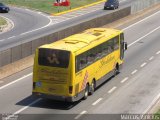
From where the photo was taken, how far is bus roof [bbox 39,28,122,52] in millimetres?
26603

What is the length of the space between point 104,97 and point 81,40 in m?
3.59

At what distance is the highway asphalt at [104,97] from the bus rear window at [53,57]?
2.40 meters

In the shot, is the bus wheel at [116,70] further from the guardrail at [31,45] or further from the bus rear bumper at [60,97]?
the bus rear bumper at [60,97]

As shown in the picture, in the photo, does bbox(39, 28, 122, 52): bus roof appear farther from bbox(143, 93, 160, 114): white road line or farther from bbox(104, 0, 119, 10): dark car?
bbox(104, 0, 119, 10): dark car

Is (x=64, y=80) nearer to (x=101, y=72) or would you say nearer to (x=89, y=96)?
(x=89, y=96)

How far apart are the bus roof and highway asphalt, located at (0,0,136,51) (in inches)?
778

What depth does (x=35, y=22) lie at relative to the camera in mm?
73000

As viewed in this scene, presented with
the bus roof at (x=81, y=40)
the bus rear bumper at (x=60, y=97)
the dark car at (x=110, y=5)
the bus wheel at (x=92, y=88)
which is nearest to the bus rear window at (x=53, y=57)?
the bus roof at (x=81, y=40)

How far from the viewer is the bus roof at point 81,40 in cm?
2660

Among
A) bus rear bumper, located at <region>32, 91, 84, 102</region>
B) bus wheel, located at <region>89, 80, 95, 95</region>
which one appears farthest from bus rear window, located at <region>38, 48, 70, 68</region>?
bus wheel, located at <region>89, 80, 95, 95</region>

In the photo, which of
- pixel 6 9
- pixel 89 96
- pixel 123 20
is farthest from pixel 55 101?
pixel 6 9

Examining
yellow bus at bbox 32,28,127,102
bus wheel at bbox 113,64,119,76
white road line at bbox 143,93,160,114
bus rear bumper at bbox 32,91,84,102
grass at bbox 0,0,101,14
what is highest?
yellow bus at bbox 32,28,127,102

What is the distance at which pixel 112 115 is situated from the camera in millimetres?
24953

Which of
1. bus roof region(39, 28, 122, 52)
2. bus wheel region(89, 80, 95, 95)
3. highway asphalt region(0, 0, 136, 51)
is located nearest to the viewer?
bus roof region(39, 28, 122, 52)
